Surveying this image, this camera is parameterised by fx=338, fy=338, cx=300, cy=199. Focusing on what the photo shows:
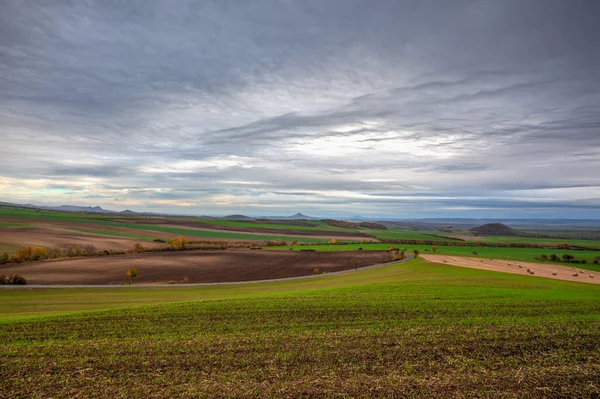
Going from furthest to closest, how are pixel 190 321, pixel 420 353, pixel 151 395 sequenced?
1. pixel 190 321
2. pixel 420 353
3. pixel 151 395

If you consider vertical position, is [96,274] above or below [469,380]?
below

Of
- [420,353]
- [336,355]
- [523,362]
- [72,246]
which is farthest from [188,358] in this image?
[72,246]

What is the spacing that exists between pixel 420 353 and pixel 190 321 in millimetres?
A: 9707

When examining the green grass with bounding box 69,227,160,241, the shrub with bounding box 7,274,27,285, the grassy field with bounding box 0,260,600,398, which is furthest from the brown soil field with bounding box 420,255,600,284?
the green grass with bounding box 69,227,160,241

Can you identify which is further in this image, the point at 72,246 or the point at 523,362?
the point at 72,246

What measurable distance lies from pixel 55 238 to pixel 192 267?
151 feet

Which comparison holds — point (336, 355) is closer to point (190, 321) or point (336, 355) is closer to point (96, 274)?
point (190, 321)

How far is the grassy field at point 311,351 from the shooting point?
829cm

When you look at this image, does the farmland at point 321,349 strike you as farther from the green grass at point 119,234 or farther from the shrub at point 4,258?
the green grass at point 119,234

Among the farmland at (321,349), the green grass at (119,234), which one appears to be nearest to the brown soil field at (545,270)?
the farmland at (321,349)

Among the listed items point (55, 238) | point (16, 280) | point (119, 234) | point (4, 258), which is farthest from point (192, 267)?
point (119, 234)

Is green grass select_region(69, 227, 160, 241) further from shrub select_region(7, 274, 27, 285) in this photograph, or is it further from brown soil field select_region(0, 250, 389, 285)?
shrub select_region(7, 274, 27, 285)

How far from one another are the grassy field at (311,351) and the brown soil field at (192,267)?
110 feet

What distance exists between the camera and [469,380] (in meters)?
8.57
